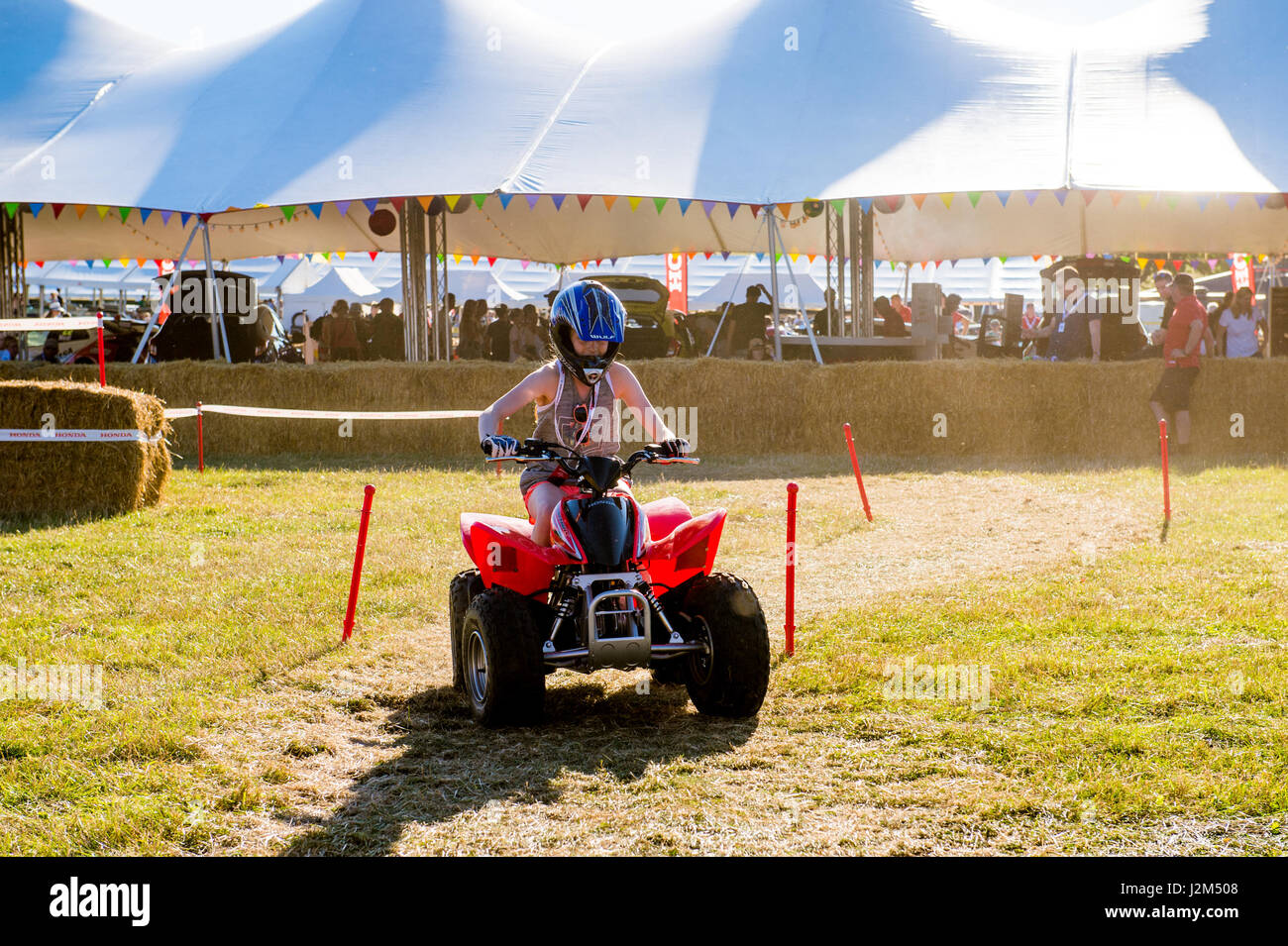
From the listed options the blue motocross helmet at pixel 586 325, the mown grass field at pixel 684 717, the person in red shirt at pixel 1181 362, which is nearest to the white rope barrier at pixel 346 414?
the mown grass field at pixel 684 717

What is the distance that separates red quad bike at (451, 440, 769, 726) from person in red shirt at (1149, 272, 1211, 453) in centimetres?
1081

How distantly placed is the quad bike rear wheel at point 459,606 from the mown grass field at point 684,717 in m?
0.15

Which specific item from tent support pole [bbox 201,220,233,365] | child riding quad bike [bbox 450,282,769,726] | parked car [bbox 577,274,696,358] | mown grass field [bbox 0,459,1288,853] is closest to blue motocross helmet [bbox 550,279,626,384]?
child riding quad bike [bbox 450,282,769,726]

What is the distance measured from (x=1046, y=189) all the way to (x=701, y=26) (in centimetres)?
669

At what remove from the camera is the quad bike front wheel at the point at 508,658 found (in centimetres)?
514

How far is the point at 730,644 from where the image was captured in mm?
5258

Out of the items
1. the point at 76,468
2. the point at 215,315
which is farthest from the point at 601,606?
the point at 215,315

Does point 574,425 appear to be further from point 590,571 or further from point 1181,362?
point 1181,362

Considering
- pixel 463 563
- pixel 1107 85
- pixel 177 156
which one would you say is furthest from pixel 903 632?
pixel 177 156

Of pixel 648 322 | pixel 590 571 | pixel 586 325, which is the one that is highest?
pixel 648 322

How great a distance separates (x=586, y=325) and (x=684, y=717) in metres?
1.63

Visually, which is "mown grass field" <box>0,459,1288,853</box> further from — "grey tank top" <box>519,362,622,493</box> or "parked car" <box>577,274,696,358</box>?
"parked car" <box>577,274,696,358</box>

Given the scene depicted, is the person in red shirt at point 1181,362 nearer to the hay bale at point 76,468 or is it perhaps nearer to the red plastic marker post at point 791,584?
the red plastic marker post at point 791,584

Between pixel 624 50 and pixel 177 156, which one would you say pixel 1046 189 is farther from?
pixel 177 156
